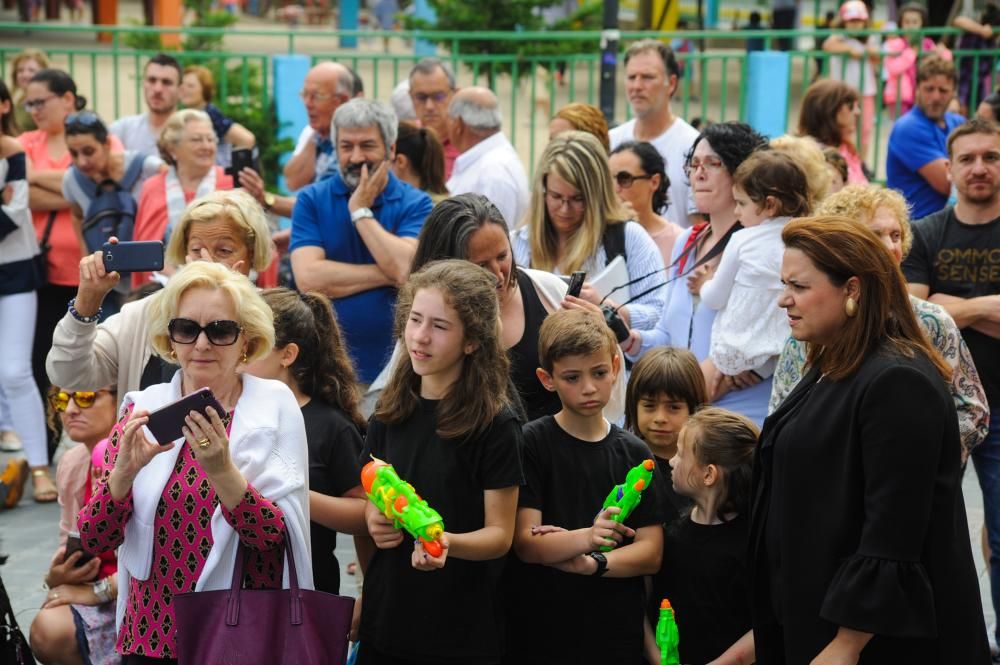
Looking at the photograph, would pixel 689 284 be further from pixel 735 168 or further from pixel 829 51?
pixel 829 51

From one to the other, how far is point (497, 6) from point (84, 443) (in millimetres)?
10060

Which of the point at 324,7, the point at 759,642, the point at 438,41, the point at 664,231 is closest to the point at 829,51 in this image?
the point at 438,41

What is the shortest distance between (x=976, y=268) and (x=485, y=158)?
280cm

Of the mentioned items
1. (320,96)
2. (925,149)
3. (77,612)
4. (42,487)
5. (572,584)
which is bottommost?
(42,487)

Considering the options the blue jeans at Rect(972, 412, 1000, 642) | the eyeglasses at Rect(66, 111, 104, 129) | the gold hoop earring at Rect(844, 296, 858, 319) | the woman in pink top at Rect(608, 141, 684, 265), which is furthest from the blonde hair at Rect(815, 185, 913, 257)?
the eyeglasses at Rect(66, 111, 104, 129)

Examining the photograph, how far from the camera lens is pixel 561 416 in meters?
4.05

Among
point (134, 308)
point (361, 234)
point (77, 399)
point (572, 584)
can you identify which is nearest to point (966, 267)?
point (572, 584)

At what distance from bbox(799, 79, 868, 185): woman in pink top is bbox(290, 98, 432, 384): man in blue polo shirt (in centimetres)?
283

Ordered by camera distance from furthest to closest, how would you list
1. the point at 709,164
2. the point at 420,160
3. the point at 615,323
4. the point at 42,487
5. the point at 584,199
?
the point at 42,487, the point at 420,160, the point at 584,199, the point at 709,164, the point at 615,323

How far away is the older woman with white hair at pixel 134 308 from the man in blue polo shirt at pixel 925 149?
465 cm

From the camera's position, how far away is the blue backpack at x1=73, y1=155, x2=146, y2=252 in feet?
24.1

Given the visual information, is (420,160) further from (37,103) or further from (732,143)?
(37,103)

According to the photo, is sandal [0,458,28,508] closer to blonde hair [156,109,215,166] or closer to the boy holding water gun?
blonde hair [156,109,215,166]

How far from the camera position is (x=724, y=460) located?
401 centimetres
